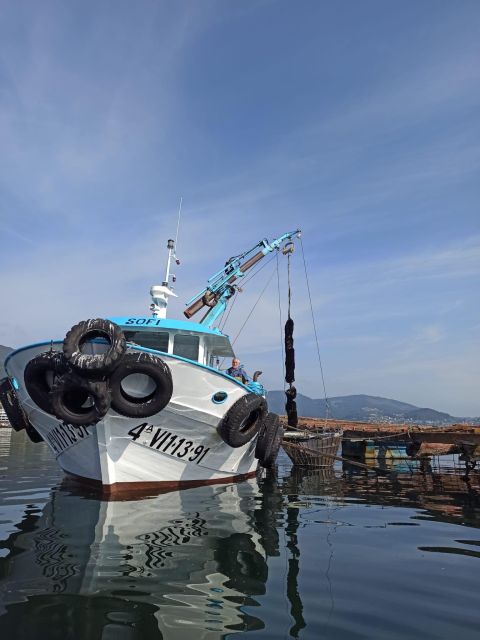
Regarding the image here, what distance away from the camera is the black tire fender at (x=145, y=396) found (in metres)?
9.46

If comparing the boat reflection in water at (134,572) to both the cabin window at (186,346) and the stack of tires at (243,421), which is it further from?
the cabin window at (186,346)

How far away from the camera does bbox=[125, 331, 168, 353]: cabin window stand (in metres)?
12.3

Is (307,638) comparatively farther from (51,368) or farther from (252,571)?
(51,368)

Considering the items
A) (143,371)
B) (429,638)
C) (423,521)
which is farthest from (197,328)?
(429,638)

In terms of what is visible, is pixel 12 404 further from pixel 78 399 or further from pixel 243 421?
pixel 243 421

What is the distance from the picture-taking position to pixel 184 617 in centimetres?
445

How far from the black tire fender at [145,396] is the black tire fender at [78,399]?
1.10 feet

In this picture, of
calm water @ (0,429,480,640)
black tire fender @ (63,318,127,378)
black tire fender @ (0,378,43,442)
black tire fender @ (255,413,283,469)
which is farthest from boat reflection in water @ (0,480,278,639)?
black tire fender @ (255,413,283,469)

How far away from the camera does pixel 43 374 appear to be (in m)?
10.3

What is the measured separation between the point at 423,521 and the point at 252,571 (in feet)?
17.9

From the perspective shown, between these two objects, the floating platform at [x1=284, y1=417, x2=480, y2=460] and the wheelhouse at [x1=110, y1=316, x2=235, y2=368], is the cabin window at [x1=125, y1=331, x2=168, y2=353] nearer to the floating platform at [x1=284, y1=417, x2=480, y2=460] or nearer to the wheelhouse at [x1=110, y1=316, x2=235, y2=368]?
the wheelhouse at [x1=110, y1=316, x2=235, y2=368]

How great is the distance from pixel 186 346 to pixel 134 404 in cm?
315

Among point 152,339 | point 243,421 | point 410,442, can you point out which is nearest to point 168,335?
point 152,339

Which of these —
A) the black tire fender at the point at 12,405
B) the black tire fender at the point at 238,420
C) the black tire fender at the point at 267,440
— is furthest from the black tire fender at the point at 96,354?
the black tire fender at the point at 267,440
